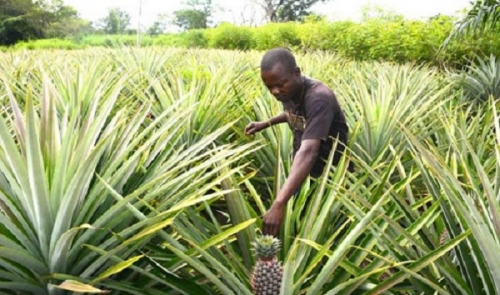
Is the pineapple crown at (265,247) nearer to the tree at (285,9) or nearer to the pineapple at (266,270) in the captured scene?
the pineapple at (266,270)

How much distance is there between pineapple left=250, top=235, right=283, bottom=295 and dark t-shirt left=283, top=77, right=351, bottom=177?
850 mm

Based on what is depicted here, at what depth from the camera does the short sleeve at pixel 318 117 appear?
2104mm

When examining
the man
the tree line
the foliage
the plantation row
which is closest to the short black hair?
the man

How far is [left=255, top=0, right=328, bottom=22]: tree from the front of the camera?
38.6 metres

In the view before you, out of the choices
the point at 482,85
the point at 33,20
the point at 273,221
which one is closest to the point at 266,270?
the point at 273,221

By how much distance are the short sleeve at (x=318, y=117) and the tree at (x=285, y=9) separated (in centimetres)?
3715

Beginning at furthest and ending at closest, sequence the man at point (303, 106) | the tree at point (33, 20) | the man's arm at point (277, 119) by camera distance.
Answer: the tree at point (33, 20) < the man's arm at point (277, 119) < the man at point (303, 106)

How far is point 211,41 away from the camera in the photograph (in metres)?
19.9

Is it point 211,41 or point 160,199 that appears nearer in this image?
point 160,199

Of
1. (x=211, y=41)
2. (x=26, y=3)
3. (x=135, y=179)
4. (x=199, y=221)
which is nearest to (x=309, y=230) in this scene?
(x=199, y=221)

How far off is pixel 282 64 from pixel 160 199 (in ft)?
2.76

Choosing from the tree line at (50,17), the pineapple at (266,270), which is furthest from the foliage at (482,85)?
the tree line at (50,17)

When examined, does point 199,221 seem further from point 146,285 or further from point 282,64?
point 282,64

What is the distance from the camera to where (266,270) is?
1195mm
